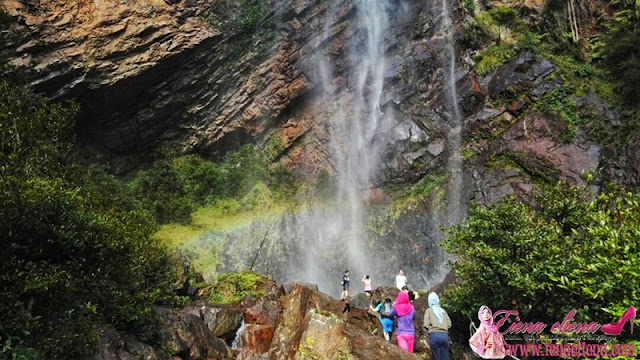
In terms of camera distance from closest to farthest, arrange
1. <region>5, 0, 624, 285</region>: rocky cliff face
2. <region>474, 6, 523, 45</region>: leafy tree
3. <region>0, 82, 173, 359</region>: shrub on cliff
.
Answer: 1. <region>0, 82, 173, 359</region>: shrub on cliff
2. <region>5, 0, 624, 285</region>: rocky cliff face
3. <region>474, 6, 523, 45</region>: leafy tree

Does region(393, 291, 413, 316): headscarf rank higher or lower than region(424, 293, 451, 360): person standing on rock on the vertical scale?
lower

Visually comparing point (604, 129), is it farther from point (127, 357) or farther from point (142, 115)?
point (142, 115)

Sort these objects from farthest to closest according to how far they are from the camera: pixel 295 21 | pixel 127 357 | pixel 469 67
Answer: pixel 295 21 → pixel 469 67 → pixel 127 357

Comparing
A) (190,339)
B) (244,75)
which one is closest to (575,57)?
(244,75)

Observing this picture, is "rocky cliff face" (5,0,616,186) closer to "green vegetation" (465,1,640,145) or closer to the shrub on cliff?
"green vegetation" (465,1,640,145)

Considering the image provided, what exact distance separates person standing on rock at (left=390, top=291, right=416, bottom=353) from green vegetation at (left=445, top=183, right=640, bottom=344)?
82.2 inches

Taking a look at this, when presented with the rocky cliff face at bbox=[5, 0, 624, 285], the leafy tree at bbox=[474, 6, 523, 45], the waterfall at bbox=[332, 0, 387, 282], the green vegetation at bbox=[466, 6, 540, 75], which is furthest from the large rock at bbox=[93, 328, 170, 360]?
the leafy tree at bbox=[474, 6, 523, 45]

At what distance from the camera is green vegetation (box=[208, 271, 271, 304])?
664 inches

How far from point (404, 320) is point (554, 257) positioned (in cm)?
332

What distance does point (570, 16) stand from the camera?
80.6 feet

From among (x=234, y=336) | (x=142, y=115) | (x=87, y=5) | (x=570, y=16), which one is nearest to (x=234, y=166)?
(x=142, y=115)

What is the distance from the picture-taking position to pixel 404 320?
847 centimetres

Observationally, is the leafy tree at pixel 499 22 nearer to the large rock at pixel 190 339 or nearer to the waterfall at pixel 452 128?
the waterfall at pixel 452 128

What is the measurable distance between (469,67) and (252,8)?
Answer: 14639 mm
